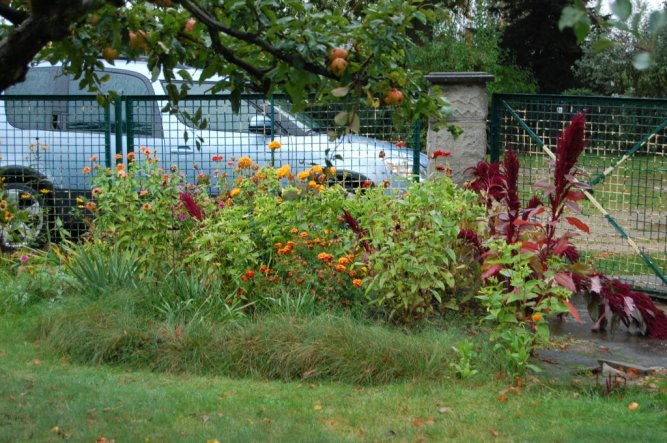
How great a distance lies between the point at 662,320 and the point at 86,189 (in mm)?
5902

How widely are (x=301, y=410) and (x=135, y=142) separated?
203 inches

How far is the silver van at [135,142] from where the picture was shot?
340 inches

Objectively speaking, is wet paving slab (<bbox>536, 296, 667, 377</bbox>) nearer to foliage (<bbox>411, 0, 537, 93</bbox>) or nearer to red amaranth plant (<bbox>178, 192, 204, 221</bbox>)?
red amaranth plant (<bbox>178, 192, 204, 221</bbox>)

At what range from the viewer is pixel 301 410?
484 centimetres

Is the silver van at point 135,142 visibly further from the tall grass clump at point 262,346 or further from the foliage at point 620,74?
the foliage at point 620,74

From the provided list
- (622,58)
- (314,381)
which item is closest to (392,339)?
(314,381)

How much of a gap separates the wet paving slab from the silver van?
8.04ft

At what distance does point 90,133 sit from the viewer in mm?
9336

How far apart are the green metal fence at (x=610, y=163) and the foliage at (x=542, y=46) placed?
22870 millimetres

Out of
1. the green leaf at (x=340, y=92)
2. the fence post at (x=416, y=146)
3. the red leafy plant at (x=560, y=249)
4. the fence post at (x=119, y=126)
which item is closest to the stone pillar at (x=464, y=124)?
the fence post at (x=416, y=146)

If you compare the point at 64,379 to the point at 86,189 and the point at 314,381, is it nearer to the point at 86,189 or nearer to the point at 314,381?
the point at 314,381

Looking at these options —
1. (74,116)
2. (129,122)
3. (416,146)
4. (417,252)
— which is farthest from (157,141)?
(417,252)

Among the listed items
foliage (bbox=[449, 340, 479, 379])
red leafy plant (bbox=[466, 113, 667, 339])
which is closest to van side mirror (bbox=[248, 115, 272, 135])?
red leafy plant (bbox=[466, 113, 667, 339])

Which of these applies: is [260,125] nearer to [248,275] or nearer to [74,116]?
[74,116]
